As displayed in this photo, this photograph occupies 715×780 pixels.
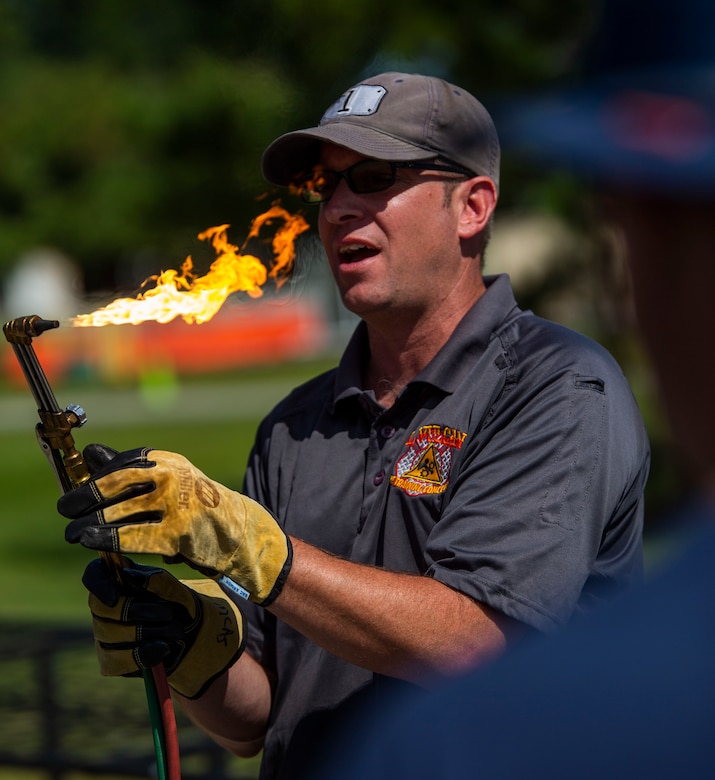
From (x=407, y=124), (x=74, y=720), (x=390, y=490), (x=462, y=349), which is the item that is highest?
(x=407, y=124)

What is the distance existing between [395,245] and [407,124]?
0.87ft

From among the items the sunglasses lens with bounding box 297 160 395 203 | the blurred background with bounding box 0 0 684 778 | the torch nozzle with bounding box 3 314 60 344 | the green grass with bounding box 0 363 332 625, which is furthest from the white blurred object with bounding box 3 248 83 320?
the torch nozzle with bounding box 3 314 60 344

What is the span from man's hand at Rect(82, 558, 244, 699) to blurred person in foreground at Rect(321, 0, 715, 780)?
4.78ft

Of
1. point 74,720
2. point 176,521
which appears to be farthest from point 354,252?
point 74,720

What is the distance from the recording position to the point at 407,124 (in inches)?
107

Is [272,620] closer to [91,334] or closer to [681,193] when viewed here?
[681,193]

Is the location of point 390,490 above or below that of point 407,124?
below

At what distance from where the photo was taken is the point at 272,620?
114 inches

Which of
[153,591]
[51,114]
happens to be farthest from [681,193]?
[51,114]

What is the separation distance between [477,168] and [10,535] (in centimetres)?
984

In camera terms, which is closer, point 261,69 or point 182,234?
point 261,69

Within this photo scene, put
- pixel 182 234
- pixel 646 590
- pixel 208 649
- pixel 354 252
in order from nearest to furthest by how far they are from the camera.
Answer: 1. pixel 646 590
2. pixel 208 649
3. pixel 354 252
4. pixel 182 234

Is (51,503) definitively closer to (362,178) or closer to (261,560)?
(362,178)

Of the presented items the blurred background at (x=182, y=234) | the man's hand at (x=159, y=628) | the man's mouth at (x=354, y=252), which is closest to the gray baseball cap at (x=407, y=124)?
the man's mouth at (x=354, y=252)
